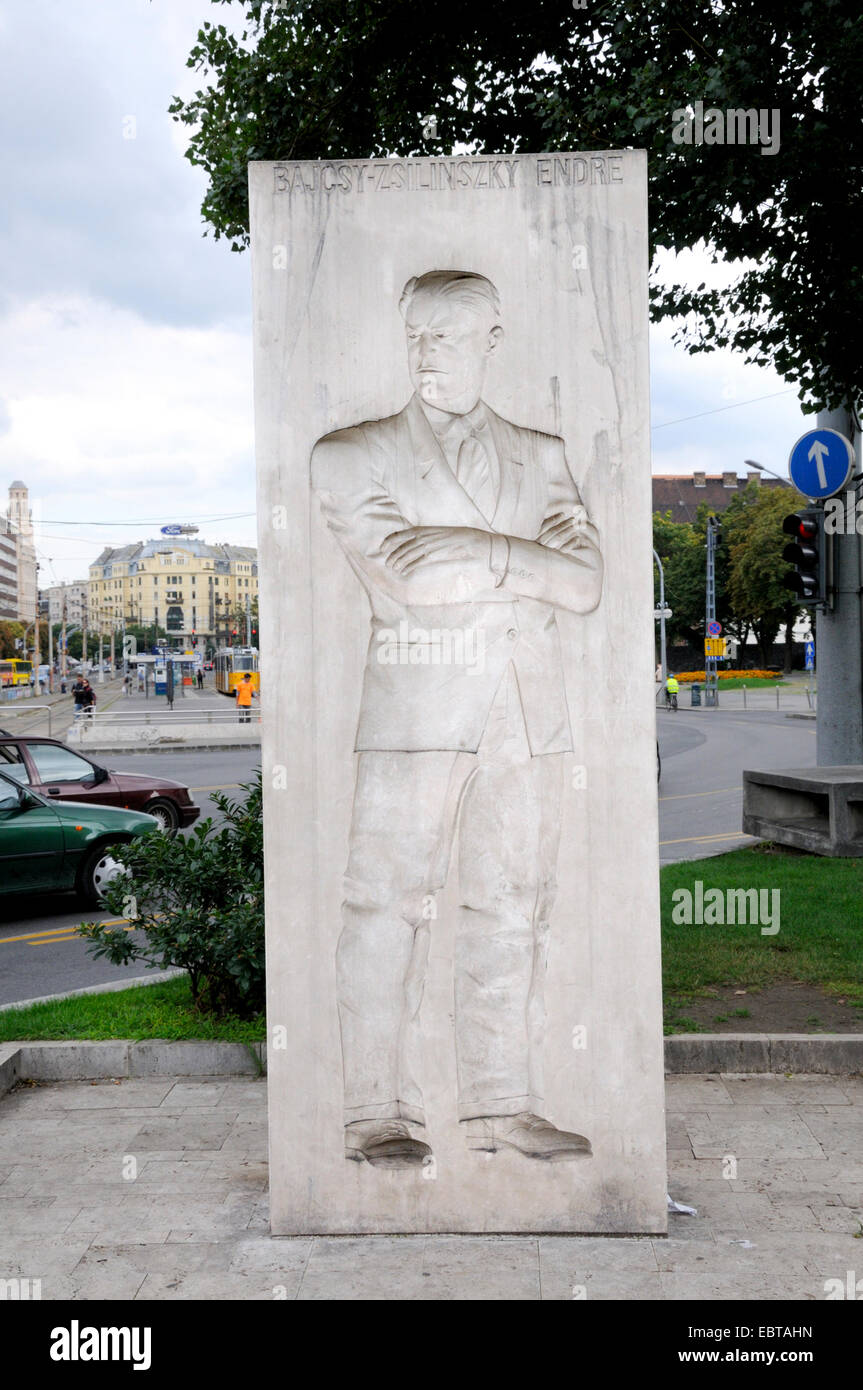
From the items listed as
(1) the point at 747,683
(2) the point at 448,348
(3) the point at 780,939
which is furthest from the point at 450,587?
(1) the point at 747,683

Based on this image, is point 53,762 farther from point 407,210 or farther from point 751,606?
point 751,606

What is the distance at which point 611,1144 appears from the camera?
4281mm

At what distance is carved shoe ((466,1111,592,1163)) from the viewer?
4.27 metres

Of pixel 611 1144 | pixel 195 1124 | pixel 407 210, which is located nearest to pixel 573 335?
pixel 407 210

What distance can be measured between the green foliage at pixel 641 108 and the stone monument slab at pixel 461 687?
4575 millimetres

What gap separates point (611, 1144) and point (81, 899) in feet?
27.5

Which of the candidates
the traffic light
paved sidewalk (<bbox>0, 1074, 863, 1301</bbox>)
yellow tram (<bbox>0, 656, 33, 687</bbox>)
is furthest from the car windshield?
yellow tram (<bbox>0, 656, 33, 687</bbox>)

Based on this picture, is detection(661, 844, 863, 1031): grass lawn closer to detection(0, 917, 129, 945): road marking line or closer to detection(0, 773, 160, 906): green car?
detection(0, 917, 129, 945): road marking line

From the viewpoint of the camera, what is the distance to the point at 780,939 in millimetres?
8273

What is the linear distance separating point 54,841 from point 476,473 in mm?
7777

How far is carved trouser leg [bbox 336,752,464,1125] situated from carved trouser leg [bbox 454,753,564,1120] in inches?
4.5

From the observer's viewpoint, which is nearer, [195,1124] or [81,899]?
[195,1124]

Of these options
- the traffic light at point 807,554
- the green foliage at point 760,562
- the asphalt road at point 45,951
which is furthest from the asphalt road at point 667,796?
the green foliage at point 760,562

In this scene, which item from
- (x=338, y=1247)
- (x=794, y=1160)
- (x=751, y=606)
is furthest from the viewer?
(x=751, y=606)
